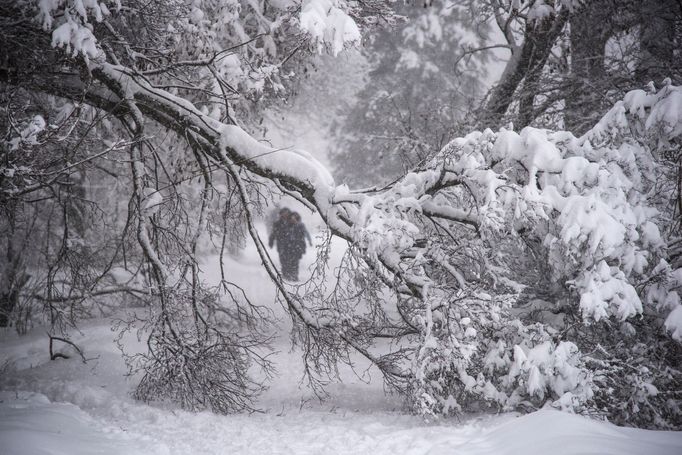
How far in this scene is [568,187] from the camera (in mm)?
3947

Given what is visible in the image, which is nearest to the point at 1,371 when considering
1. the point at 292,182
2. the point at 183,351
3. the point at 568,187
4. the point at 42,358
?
the point at 42,358

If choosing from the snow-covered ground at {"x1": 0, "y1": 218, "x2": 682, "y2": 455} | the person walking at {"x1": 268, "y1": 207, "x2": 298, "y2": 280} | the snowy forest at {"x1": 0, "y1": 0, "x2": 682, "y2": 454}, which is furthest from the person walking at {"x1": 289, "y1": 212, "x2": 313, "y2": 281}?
the snowy forest at {"x1": 0, "y1": 0, "x2": 682, "y2": 454}

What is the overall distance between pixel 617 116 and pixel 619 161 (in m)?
0.43

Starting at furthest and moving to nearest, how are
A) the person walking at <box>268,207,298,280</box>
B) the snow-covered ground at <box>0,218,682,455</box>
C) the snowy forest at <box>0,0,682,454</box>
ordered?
the person walking at <box>268,207,298,280</box> < the snowy forest at <box>0,0,682,454</box> < the snow-covered ground at <box>0,218,682,455</box>

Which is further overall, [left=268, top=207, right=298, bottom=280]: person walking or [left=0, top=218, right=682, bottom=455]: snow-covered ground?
[left=268, top=207, right=298, bottom=280]: person walking

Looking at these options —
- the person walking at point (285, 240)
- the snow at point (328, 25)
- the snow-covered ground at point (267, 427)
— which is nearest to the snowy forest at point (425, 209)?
the snow at point (328, 25)

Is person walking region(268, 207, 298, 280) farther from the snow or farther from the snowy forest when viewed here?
the snow

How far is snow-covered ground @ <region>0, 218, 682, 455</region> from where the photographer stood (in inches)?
123

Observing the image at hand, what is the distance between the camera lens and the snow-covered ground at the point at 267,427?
313cm

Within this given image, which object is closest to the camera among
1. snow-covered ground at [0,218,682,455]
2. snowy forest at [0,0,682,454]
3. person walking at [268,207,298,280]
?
snow-covered ground at [0,218,682,455]

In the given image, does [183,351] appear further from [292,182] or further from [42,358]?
[42,358]

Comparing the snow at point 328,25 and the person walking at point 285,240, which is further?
the person walking at point 285,240

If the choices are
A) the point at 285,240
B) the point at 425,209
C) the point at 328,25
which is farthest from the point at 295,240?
the point at 328,25

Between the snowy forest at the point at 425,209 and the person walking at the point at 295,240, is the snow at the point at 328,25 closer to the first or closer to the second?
the snowy forest at the point at 425,209
